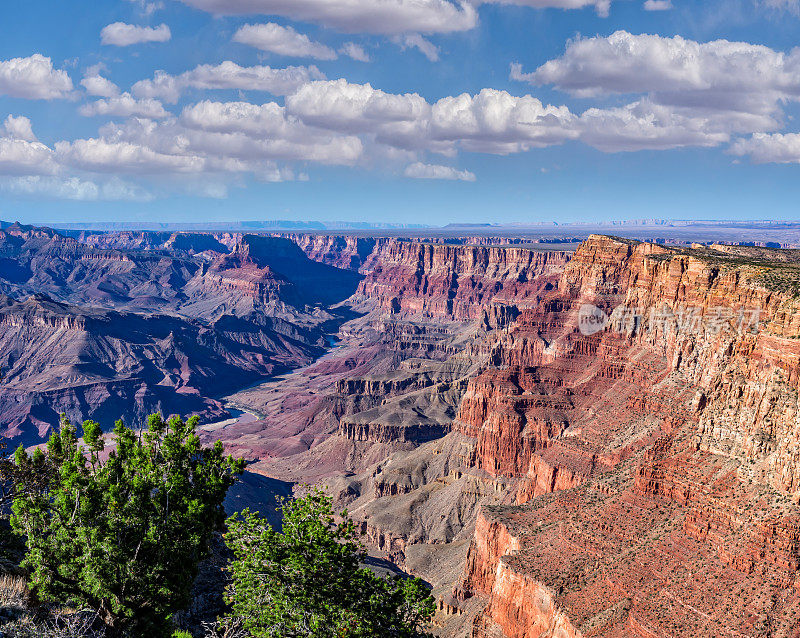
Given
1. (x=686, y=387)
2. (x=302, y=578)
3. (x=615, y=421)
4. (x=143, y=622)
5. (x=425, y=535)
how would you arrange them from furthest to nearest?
1. (x=425, y=535)
2. (x=615, y=421)
3. (x=686, y=387)
4. (x=143, y=622)
5. (x=302, y=578)

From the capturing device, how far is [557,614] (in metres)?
59.5

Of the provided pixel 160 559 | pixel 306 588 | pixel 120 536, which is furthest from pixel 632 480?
pixel 120 536

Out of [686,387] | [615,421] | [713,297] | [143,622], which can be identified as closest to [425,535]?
[615,421]

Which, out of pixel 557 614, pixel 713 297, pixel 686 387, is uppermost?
pixel 713 297

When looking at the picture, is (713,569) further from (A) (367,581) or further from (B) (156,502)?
(B) (156,502)

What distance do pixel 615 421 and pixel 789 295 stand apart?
107ft

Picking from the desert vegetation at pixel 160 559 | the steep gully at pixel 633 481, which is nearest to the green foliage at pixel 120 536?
the desert vegetation at pixel 160 559

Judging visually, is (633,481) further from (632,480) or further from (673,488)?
(673,488)

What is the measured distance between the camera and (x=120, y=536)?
3575 cm

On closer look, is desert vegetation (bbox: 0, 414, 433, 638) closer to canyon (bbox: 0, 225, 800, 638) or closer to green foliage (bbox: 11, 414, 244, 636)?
green foliage (bbox: 11, 414, 244, 636)

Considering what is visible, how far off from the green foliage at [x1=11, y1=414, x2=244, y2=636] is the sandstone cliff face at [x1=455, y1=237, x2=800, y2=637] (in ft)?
116

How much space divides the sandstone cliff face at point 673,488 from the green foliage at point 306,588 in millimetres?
29589

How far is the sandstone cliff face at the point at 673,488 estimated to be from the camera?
52.4 m

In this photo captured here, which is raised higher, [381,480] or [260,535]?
[260,535]
